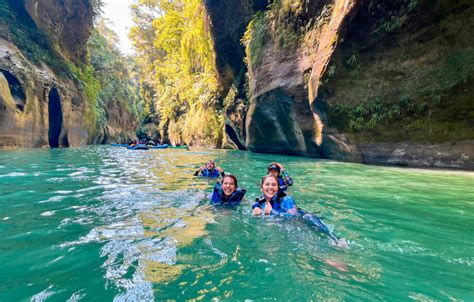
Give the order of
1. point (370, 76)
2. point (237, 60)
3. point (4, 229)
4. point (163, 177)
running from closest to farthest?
point (4, 229) < point (163, 177) < point (370, 76) < point (237, 60)

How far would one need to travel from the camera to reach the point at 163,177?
8398mm

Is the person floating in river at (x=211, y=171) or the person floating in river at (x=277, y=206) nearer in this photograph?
the person floating in river at (x=277, y=206)

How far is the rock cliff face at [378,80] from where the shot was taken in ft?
30.3

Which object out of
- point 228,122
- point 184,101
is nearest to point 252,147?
point 228,122

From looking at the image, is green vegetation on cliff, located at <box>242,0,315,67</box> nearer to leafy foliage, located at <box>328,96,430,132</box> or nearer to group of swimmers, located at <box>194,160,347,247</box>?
leafy foliage, located at <box>328,96,430,132</box>

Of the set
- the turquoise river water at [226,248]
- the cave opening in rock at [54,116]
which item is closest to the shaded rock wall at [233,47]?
the cave opening in rock at [54,116]

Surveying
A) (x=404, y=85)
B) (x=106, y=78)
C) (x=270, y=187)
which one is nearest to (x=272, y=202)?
(x=270, y=187)

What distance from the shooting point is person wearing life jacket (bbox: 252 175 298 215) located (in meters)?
4.32

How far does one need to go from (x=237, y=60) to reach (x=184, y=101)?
15.9 metres

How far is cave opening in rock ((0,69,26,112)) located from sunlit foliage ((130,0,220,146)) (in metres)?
13.8

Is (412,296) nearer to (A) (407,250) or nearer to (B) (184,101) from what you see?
(A) (407,250)

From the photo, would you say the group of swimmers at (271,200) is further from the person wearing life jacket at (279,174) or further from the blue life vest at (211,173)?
the blue life vest at (211,173)

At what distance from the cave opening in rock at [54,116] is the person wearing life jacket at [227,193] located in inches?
773

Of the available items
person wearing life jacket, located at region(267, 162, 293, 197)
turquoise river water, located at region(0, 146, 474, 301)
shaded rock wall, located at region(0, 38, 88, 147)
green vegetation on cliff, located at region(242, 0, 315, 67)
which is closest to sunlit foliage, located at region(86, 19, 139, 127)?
shaded rock wall, located at region(0, 38, 88, 147)
